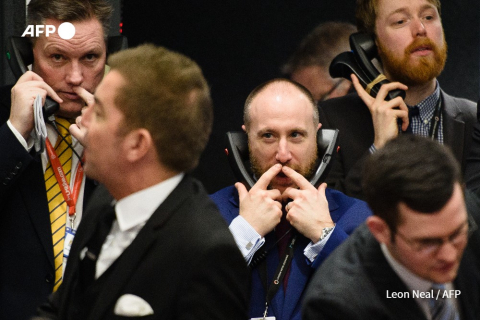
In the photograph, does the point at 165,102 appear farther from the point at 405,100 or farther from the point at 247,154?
the point at 405,100

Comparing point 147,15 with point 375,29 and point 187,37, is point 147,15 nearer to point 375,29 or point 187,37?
point 187,37

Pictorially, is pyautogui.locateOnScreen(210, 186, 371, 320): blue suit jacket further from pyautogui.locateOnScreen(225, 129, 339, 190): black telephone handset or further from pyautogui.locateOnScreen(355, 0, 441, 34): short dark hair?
pyautogui.locateOnScreen(355, 0, 441, 34): short dark hair

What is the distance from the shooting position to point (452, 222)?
5.56ft

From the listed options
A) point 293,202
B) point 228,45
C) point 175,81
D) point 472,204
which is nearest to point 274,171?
point 293,202

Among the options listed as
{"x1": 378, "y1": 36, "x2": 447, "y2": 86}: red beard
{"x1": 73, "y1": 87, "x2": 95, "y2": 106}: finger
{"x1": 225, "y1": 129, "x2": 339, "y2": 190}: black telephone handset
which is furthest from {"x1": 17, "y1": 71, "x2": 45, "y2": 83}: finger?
{"x1": 378, "y1": 36, "x2": 447, "y2": 86}: red beard

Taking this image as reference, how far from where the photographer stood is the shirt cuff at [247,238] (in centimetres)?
243

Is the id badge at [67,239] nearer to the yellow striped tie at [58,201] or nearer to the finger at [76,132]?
the yellow striped tie at [58,201]

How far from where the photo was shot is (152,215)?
69.1 inches

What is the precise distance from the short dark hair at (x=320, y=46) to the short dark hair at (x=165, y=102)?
214 cm

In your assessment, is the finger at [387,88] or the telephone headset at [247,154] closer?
the telephone headset at [247,154]

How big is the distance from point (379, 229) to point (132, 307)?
0.56 meters

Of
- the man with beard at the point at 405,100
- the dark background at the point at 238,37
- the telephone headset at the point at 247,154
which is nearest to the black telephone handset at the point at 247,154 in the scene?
the telephone headset at the point at 247,154

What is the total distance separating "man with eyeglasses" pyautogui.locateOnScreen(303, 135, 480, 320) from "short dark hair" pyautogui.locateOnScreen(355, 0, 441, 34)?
1.52 meters

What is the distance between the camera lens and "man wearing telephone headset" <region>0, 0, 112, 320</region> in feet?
8.40
